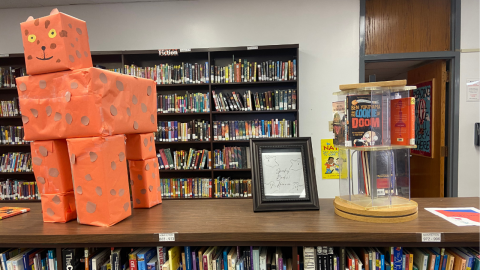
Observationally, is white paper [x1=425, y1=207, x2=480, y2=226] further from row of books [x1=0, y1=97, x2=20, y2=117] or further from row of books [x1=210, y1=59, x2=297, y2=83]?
row of books [x1=0, y1=97, x2=20, y2=117]

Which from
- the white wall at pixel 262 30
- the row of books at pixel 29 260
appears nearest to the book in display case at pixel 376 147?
the row of books at pixel 29 260

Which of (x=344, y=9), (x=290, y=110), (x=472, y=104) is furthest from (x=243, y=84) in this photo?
(x=472, y=104)

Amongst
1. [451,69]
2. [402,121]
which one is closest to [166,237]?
[402,121]

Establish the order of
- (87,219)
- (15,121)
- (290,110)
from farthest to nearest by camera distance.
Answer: (15,121), (290,110), (87,219)

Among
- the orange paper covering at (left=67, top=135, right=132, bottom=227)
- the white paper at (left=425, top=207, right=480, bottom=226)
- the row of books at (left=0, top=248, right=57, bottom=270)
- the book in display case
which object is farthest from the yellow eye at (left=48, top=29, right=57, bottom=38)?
the white paper at (left=425, top=207, right=480, bottom=226)

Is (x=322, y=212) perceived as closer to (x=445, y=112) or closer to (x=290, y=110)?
(x=290, y=110)

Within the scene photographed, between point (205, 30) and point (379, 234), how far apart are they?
3067 millimetres

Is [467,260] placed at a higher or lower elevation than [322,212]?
lower

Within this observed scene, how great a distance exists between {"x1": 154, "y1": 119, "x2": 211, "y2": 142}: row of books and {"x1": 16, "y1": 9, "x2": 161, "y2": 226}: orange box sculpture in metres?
1.89

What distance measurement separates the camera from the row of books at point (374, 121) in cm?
114

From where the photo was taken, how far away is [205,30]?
3301mm

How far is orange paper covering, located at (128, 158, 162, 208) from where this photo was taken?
140 centimetres

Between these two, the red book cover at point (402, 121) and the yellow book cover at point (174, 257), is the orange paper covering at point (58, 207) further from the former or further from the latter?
the red book cover at point (402, 121)

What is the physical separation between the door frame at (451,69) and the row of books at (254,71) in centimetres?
95
